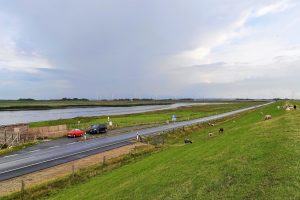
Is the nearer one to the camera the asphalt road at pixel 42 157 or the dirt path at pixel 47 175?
the dirt path at pixel 47 175

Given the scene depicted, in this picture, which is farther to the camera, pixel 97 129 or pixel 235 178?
pixel 97 129

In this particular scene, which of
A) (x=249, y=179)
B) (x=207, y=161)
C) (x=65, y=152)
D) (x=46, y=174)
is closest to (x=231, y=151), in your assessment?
(x=207, y=161)

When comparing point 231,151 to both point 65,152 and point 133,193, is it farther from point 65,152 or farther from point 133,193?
point 65,152

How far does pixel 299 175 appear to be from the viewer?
13117mm

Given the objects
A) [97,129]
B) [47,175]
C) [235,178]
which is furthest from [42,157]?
[235,178]

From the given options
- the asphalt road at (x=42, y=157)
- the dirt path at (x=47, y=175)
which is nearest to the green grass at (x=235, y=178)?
the dirt path at (x=47, y=175)

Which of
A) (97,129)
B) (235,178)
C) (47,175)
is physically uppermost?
(235,178)

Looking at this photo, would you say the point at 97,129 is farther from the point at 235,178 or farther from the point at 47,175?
the point at 235,178

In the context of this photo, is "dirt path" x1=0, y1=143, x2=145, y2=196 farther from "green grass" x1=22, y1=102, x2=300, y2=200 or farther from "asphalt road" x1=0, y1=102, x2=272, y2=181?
Answer: "green grass" x1=22, y1=102, x2=300, y2=200

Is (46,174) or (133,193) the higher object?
(133,193)

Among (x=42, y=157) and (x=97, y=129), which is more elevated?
(x=97, y=129)

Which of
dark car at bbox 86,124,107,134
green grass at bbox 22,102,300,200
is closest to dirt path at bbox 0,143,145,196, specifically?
green grass at bbox 22,102,300,200

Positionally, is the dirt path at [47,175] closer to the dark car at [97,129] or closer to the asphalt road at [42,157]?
the asphalt road at [42,157]

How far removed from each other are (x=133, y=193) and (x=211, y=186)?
14.3ft
